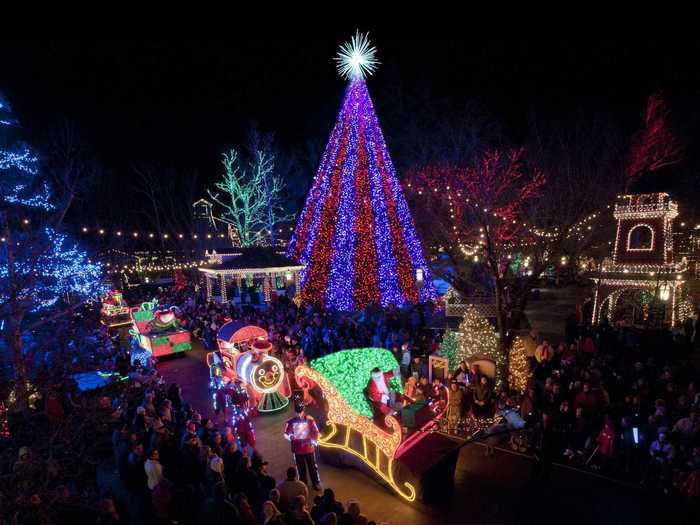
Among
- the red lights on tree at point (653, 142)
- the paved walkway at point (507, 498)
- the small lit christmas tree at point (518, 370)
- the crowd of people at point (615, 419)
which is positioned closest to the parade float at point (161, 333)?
the paved walkway at point (507, 498)

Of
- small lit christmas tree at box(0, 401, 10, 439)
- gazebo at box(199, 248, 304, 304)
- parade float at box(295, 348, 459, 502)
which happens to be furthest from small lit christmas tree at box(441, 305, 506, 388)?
gazebo at box(199, 248, 304, 304)

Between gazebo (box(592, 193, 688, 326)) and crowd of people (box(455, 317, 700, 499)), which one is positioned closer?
crowd of people (box(455, 317, 700, 499))

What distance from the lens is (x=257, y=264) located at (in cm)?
2342

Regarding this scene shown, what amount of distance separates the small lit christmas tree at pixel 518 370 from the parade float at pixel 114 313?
63.7 ft

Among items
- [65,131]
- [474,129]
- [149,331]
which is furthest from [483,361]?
[65,131]

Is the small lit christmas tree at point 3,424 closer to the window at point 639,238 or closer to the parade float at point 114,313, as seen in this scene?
the parade float at point 114,313

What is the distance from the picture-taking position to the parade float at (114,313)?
21.5 m

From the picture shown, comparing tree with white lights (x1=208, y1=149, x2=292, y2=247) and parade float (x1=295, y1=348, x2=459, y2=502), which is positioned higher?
tree with white lights (x1=208, y1=149, x2=292, y2=247)

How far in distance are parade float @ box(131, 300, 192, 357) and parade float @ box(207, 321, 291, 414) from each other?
4.82m

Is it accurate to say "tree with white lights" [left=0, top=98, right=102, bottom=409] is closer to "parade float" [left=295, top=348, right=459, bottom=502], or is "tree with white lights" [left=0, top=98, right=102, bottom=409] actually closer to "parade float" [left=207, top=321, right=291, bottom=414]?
"parade float" [left=207, top=321, right=291, bottom=414]

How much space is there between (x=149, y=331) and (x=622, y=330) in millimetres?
17552

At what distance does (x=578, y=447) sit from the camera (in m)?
8.37

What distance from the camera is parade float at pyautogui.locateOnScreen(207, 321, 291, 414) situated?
11.0m

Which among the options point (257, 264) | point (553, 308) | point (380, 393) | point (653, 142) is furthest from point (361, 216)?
point (653, 142)
